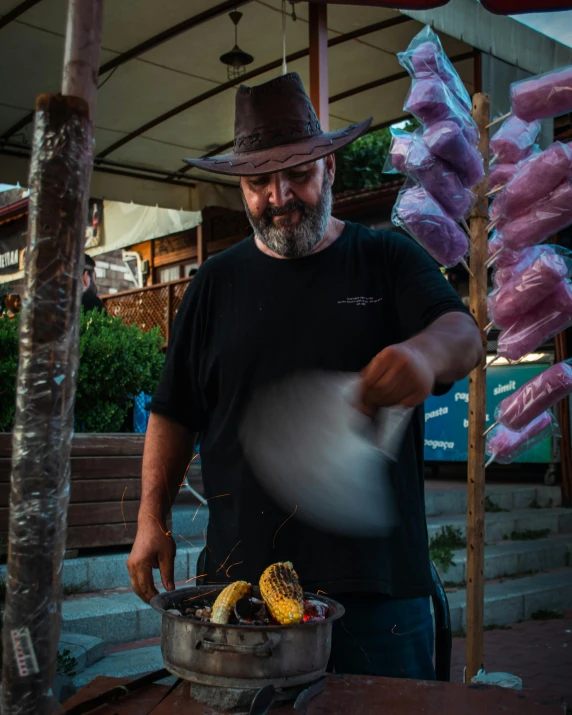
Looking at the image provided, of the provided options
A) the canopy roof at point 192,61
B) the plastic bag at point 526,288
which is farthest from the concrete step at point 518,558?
the canopy roof at point 192,61

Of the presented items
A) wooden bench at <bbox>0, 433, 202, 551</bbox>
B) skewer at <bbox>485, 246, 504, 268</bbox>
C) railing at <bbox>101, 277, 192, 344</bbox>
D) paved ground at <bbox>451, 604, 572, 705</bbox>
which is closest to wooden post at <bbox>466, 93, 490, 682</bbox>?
skewer at <bbox>485, 246, 504, 268</bbox>

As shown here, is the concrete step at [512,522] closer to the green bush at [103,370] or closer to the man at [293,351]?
the green bush at [103,370]

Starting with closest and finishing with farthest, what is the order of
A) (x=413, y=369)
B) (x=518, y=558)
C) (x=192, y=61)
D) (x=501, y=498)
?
(x=413, y=369)
(x=518, y=558)
(x=192, y=61)
(x=501, y=498)

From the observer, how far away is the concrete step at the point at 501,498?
8727 millimetres

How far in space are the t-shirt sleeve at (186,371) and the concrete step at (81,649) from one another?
2.05m

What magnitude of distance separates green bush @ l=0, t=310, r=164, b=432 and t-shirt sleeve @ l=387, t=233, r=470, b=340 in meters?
4.11

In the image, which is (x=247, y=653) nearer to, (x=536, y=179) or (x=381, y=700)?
(x=381, y=700)

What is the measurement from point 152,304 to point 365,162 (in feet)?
13.6

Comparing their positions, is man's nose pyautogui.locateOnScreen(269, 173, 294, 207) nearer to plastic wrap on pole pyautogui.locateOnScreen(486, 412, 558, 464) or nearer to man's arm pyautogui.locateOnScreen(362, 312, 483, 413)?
man's arm pyautogui.locateOnScreen(362, 312, 483, 413)

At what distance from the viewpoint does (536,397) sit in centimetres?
451

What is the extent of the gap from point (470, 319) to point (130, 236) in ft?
37.3

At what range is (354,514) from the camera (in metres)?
2.20

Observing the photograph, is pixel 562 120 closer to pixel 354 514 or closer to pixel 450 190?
pixel 450 190

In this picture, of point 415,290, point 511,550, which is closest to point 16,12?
point 415,290
